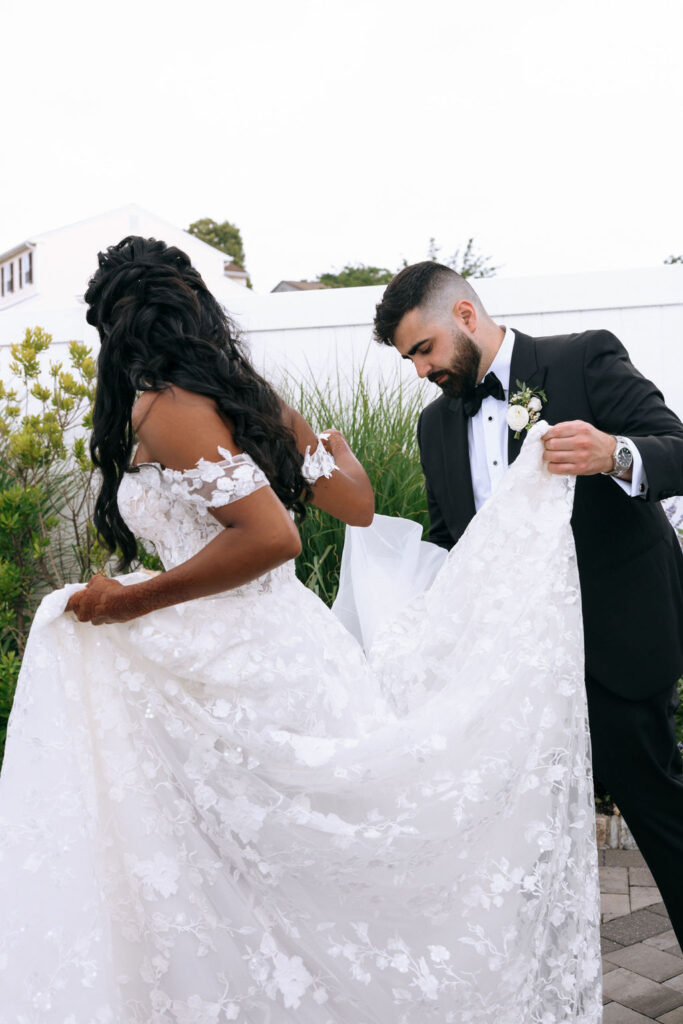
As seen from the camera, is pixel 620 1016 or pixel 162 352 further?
pixel 620 1016

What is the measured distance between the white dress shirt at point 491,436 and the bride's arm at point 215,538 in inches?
42.6

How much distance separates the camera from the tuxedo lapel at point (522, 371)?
104 inches

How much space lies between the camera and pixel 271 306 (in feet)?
20.0

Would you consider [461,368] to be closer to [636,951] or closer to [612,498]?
[612,498]

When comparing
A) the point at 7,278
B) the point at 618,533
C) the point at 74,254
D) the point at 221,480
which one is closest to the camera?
the point at 221,480

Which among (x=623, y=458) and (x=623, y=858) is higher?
(x=623, y=458)

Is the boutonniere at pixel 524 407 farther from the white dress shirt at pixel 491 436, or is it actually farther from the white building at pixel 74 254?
the white building at pixel 74 254

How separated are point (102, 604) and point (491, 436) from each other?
1436 mm

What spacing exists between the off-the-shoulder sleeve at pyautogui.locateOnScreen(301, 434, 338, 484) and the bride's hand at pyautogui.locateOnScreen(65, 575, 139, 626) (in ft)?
1.87

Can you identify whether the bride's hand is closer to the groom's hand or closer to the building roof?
the groom's hand

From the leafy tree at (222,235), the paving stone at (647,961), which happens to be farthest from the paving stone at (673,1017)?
the leafy tree at (222,235)

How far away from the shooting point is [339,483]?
2318 millimetres

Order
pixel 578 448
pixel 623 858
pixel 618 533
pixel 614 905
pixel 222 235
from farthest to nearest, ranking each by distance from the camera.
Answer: pixel 222 235 → pixel 623 858 → pixel 614 905 → pixel 618 533 → pixel 578 448

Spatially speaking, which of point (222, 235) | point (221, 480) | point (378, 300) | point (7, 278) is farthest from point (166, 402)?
point (222, 235)
